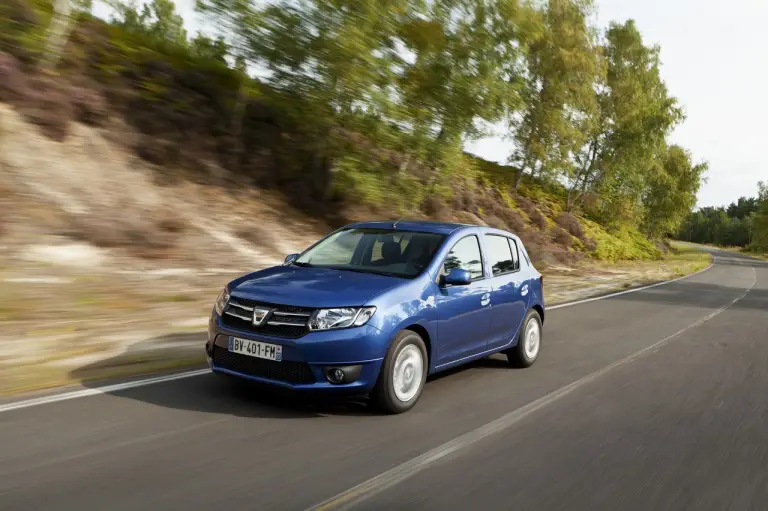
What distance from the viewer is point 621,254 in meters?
40.8

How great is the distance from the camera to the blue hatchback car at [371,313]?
5102mm

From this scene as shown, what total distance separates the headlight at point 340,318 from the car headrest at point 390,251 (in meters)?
1.15

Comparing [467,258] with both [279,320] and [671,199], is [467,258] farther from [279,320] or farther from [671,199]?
[671,199]

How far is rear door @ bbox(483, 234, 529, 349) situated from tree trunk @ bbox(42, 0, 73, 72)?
1311 centimetres

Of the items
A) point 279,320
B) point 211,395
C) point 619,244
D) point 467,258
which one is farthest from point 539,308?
point 619,244

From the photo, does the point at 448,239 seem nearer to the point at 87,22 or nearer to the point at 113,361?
the point at 113,361

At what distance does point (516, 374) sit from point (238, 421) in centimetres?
357

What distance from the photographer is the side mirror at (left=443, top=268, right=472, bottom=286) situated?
601 cm

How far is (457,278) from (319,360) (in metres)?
1.59

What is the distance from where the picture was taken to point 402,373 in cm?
554

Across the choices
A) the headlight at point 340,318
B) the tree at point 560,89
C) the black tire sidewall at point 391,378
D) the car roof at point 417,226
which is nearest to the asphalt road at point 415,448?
the black tire sidewall at point 391,378

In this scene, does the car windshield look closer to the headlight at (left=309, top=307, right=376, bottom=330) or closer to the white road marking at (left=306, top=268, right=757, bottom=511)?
the headlight at (left=309, top=307, right=376, bottom=330)

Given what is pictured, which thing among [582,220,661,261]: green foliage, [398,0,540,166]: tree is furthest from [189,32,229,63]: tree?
[582,220,661,261]: green foliage

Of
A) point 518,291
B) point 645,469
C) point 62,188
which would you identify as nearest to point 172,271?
point 62,188
